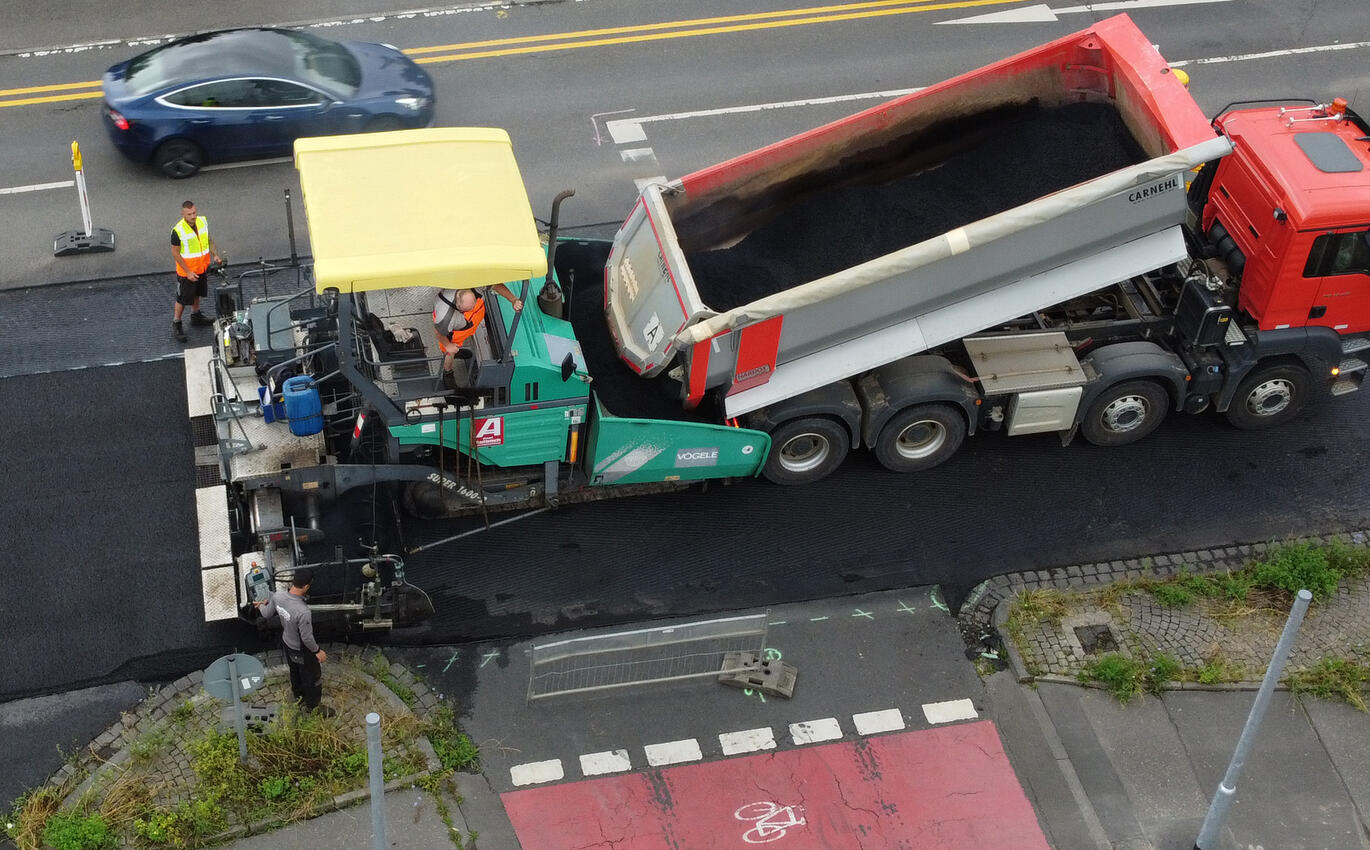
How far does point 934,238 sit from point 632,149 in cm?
633

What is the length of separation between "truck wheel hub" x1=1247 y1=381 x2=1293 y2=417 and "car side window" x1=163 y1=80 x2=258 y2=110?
11.4m


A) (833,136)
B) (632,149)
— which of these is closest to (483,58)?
(632,149)

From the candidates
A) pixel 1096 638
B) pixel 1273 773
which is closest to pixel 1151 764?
pixel 1273 773

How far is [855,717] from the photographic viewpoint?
1195 cm

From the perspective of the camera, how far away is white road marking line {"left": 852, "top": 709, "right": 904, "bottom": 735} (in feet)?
38.9

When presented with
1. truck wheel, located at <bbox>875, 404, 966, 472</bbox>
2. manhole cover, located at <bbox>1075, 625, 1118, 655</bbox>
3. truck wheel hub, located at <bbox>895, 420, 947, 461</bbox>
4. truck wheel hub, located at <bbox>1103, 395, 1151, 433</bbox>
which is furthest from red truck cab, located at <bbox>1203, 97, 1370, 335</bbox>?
manhole cover, located at <bbox>1075, 625, 1118, 655</bbox>

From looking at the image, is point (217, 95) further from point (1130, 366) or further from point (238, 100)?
point (1130, 366)

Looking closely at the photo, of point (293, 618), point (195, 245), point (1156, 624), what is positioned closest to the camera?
point (293, 618)

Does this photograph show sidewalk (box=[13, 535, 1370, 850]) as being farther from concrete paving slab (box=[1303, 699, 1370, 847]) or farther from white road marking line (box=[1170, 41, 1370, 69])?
white road marking line (box=[1170, 41, 1370, 69])

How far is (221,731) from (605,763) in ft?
9.69

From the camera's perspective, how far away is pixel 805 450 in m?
13.6

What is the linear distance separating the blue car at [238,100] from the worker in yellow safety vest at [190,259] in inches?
95.5

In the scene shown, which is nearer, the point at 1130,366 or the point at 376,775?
the point at 376,775

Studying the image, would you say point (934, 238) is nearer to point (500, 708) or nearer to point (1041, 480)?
point (1041, 480)
